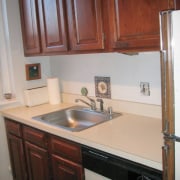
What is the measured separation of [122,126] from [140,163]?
1.64 feet

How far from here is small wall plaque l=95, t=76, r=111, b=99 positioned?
88.6 inches

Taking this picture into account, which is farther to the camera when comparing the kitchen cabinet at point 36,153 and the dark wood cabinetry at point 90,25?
the kitchen cabinet at point 36,153

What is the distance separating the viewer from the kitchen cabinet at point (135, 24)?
1435 millimetres

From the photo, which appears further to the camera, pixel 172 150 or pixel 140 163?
pixel 140 163

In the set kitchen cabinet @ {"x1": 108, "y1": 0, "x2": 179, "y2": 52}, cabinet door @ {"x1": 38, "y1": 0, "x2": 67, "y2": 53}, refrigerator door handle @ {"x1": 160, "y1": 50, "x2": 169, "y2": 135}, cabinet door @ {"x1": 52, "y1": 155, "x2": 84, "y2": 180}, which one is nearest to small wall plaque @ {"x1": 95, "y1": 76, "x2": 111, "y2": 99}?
cabinet door @ {"x1": 38, "y1": 0, "x2": 67, "y2": 53}

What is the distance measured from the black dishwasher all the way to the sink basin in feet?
1.92

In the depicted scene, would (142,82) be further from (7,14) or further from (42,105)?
(7,14)

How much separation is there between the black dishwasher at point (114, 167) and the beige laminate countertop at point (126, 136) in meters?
0.04

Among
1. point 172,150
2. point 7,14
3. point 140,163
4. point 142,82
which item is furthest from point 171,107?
point 7,14

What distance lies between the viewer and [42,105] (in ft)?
8.80

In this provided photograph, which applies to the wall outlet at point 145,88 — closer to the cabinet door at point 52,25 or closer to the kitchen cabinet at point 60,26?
the kitchen cabinet at point 60,26

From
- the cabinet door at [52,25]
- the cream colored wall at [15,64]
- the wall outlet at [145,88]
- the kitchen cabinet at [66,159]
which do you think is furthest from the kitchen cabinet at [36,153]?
the wall outlet at [145,88]

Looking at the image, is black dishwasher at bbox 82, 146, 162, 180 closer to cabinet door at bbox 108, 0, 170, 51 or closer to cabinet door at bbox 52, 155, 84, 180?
cabinet door at bbox 52, 155, 84, 180

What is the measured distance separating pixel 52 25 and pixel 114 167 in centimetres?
130
